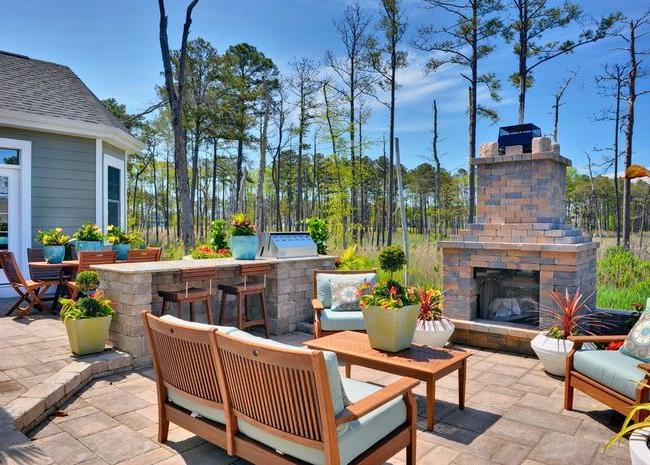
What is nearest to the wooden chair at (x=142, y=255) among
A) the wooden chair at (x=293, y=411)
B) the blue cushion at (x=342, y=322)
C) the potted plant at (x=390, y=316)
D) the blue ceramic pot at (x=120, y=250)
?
the blue ceramic pot at (x=120, y=250)

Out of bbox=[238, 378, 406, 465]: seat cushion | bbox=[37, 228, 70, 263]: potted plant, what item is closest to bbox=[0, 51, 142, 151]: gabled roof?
bbox=[37, 228, 70, 263]: potted plant

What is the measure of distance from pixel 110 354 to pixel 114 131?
533 cm

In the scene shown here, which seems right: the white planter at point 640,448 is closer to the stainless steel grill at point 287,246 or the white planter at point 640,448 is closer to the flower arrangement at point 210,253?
the stainless steel grill at point 287,246

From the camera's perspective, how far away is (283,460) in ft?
6.55

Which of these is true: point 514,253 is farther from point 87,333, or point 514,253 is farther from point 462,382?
point 87,333

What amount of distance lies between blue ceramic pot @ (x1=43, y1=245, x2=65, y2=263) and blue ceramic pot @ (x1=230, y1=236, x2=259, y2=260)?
273cm

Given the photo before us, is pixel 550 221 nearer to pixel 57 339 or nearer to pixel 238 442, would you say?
pixel 238 442

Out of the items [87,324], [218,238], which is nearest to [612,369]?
[87,324]

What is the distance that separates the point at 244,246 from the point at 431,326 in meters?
2.47

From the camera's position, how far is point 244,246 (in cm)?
550

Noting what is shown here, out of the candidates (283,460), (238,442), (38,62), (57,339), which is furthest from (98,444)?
(38,62)

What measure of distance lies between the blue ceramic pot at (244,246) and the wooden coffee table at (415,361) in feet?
7.34

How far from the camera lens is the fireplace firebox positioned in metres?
4.85

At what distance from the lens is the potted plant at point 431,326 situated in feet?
14.9
